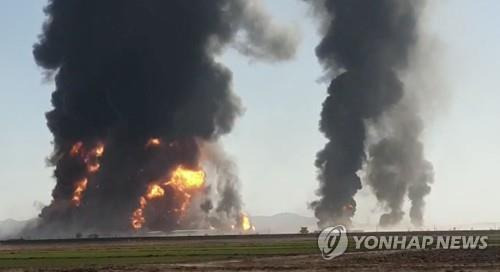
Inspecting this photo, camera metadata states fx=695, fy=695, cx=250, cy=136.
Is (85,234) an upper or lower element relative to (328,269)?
upper

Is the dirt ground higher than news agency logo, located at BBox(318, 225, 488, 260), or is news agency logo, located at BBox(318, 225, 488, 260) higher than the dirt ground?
news agency logo, located at BBox(318, 225, 488, 260)

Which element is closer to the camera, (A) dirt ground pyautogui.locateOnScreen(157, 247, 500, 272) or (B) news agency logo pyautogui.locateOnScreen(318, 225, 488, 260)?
(A) dirt ground pyautogui.locateOnScreen(157, 247, 500, 272)

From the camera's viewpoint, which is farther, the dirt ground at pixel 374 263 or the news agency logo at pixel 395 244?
the news agency logo at pixel 395 244

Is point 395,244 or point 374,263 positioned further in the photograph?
point 395,244

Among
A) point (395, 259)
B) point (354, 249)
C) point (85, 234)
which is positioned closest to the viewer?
point (395, 259)

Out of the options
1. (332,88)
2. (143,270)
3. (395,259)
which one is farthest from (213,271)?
(332,88)

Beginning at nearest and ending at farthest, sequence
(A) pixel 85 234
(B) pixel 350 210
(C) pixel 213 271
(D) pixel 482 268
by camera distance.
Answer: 1. (D) pixel 482 268
2. (C) pixel 213 271
3. (B) pixel 350 210
4. (A) pixel 85 234

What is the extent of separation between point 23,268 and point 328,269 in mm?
34670

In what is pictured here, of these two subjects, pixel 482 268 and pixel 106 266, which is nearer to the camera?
pixel 482 268

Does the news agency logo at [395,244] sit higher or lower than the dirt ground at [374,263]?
higher

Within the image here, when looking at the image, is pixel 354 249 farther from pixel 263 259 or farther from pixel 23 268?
pixel 23 268

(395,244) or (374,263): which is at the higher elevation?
(395,244)

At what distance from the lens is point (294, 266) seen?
230 ft

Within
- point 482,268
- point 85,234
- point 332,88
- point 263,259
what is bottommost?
point 482,268
